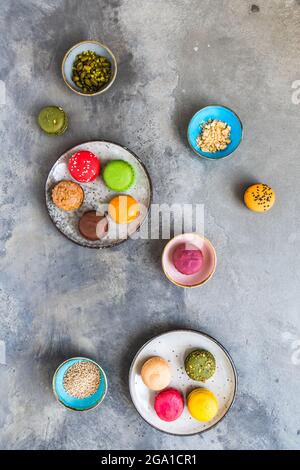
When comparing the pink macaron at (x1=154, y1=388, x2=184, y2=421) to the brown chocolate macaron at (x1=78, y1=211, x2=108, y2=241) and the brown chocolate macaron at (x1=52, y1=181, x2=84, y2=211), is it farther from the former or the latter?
the brown chocolate macaron at (x1=52, y1=181, x2=84, y2=211)

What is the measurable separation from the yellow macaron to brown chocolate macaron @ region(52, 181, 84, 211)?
1178 mm

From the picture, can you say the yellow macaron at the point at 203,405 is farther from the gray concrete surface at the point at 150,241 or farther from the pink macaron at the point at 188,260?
the pink macaron at the point at 188,260

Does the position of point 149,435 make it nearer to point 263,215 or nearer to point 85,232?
point 85,232

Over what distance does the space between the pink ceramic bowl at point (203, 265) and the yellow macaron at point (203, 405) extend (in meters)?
0.57

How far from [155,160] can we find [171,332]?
936 mm

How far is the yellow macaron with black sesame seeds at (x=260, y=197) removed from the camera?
2240 mm

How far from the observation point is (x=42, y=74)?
239cm

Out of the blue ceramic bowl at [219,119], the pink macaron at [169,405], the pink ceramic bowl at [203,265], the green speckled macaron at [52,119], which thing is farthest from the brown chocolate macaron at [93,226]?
the pink macaron at [169,405]

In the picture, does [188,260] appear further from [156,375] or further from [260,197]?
[156,375]

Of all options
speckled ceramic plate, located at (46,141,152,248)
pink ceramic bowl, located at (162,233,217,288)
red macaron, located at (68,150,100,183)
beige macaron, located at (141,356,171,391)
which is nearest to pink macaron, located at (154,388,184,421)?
beige macaron, located at (141,356,171,391)

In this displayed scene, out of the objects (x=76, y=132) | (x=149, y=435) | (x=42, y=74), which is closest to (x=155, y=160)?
(x=76, y=132)

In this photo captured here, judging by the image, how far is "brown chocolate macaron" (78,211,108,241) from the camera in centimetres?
225

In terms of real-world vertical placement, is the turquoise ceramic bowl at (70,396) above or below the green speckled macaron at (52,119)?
below

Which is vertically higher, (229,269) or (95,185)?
(95,185)
